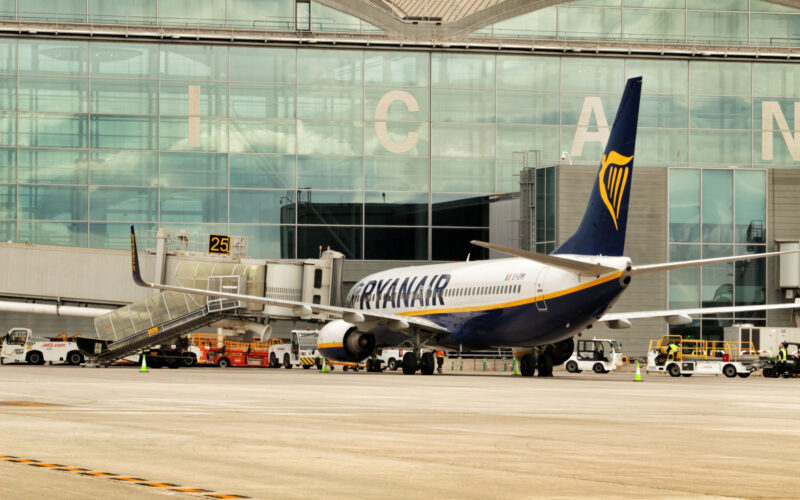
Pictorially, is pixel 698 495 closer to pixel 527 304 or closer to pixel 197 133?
pixel 527 304

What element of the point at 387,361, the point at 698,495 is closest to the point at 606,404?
the point at 698,495

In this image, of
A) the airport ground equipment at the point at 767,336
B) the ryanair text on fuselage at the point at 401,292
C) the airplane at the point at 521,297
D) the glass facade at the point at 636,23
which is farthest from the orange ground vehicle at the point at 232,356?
the airport ground equipment at the point at 767,336

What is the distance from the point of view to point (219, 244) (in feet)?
204

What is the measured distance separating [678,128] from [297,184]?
2208cm

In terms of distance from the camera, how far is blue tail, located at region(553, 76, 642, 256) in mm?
36406

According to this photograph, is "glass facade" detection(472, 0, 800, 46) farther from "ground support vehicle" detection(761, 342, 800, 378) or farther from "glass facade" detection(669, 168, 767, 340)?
"ground support vehicle" detection(761, 342, 800, 378)

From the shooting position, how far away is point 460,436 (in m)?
14.4

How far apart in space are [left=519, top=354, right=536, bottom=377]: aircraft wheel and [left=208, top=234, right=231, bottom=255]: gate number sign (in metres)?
22.2

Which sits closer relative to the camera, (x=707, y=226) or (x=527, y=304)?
(x=527, y=304)

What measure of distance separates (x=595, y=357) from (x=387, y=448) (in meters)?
49.2

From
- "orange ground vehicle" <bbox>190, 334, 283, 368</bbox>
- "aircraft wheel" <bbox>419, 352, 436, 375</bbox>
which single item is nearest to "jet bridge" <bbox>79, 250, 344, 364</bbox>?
"orange ground vehicle" <bbox>190, 334, 283, 368</bbox>

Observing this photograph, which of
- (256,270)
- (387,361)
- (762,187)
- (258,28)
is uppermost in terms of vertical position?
(258,28)

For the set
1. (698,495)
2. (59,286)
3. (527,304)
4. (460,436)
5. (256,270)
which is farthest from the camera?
(59,286)

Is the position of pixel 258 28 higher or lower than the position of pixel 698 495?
higher
